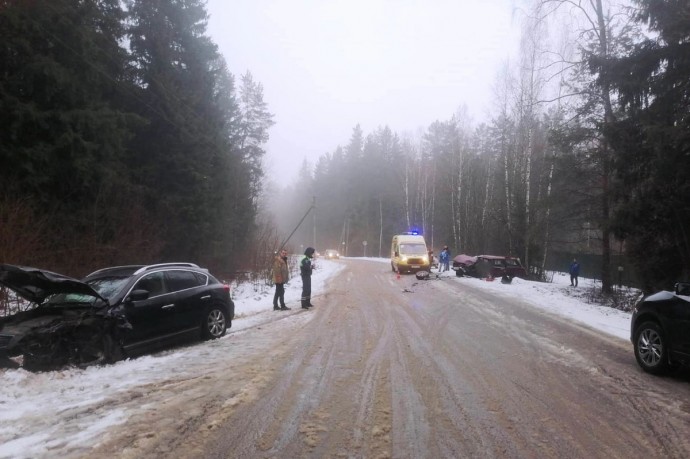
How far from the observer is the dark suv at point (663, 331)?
6.18 metres

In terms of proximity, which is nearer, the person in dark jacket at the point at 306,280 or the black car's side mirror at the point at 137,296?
the black car's side mirror at the point at 137,296

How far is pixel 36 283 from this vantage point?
6703mm

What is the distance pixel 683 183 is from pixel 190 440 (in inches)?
504

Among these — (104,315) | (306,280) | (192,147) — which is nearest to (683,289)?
(104,315)

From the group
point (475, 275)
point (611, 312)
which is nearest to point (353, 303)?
point (611, 312)

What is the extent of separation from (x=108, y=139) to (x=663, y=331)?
14159 millimetres

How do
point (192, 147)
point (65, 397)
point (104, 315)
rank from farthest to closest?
point (192, 147)
point (104, 315)
point (65, 397)

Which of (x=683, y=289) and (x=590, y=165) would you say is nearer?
(x=683, y=289)

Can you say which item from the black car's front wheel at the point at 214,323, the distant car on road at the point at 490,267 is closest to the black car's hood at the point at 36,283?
the black car's front wheel at the point at 214,323

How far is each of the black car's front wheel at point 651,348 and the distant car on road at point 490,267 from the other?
1859 cm

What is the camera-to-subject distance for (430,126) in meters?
65.8

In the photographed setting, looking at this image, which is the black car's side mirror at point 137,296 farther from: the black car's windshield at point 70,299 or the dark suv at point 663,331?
the dark suv at point 663,331

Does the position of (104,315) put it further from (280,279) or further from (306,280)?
(306,280)

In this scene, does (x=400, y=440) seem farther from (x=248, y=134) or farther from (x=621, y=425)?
(x=248, y=134)
